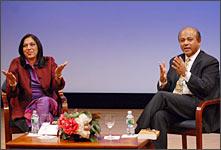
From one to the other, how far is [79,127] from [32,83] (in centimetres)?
118

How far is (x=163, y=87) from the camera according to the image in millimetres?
4281

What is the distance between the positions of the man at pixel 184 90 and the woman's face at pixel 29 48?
3.91 ft

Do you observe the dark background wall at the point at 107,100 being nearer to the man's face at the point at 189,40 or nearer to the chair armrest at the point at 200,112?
the man's face at the point at 189,40

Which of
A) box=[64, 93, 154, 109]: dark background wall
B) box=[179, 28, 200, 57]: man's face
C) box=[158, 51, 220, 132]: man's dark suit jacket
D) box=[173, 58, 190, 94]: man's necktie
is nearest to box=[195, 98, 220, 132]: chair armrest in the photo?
box=[158, 51, 220, 132]: man's dark suit jacket

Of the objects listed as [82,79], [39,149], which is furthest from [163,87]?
[82,79]

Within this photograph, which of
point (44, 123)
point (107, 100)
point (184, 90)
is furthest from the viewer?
point (107, 100)

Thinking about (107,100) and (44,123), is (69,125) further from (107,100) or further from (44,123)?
(107,100)

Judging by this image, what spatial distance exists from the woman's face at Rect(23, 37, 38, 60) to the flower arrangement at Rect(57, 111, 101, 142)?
115 cm

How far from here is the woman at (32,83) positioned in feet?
14.0

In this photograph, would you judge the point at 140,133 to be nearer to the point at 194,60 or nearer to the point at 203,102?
the point at 203,102

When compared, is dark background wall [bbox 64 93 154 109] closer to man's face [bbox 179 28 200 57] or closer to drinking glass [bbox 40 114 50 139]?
man's face [bbox 179 28 200 57]

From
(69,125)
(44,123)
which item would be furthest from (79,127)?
(44,123)

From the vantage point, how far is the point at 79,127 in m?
3.40

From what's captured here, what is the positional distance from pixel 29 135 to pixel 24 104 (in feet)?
2.20
